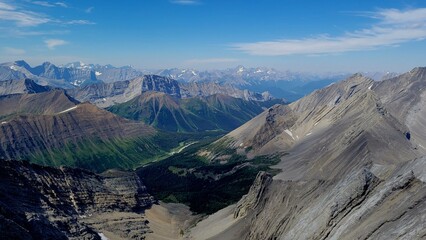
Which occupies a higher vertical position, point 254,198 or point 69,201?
point 254,198

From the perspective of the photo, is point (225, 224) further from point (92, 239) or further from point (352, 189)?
point (352, 189)

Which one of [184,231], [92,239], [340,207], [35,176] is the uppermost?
[340,207]

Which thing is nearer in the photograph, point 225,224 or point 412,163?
point 412,163

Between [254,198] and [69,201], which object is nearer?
[69,201]

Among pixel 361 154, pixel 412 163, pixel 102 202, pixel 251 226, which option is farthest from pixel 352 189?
pixel 361 154

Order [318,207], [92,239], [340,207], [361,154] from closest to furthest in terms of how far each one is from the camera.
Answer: [340,207] < [318,207] < [92,239] < [361,154]

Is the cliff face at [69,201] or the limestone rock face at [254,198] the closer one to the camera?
the cliff face at [69,201]

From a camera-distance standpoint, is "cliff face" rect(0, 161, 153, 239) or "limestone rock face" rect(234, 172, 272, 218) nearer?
"cliff face" rect(0, 161, 153, 239)

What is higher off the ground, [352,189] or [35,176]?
[352,189]
